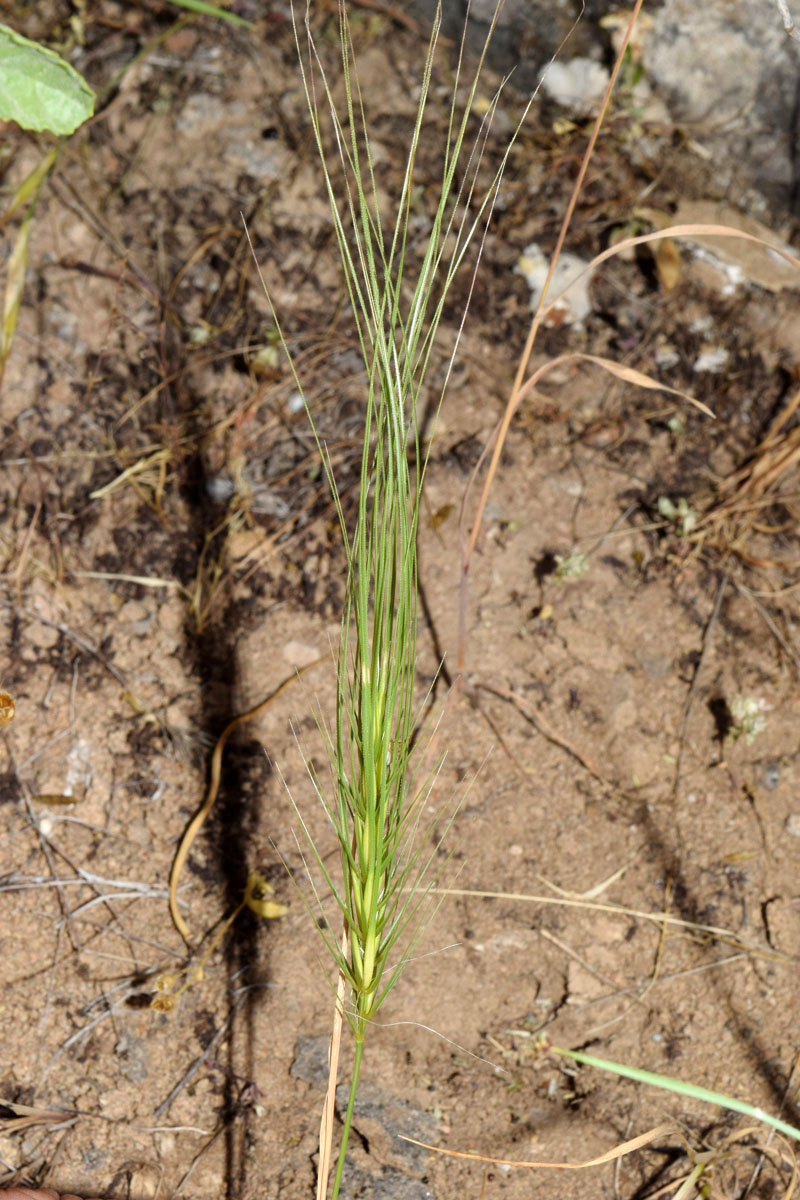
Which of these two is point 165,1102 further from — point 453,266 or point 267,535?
point 453,266

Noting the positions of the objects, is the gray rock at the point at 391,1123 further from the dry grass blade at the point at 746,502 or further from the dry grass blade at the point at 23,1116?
the dry grass blade at the point at 746,502

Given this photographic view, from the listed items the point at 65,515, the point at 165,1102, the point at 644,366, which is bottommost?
the point at 165,1102

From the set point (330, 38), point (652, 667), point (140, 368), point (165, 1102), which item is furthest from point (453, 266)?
point (330, 38)

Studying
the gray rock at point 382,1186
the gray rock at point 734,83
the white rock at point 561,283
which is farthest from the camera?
the gray rock at point 734,83

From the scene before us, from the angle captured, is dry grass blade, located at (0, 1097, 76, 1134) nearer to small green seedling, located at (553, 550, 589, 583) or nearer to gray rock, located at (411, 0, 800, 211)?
small green seedling, located at (553, 550, 589, 583)

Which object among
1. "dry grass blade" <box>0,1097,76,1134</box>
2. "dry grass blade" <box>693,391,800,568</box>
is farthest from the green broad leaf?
"dry grass blade" <box>0,1097,76,1134</box>

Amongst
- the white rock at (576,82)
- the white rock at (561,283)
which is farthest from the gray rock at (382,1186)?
the white rock at (576,82)
